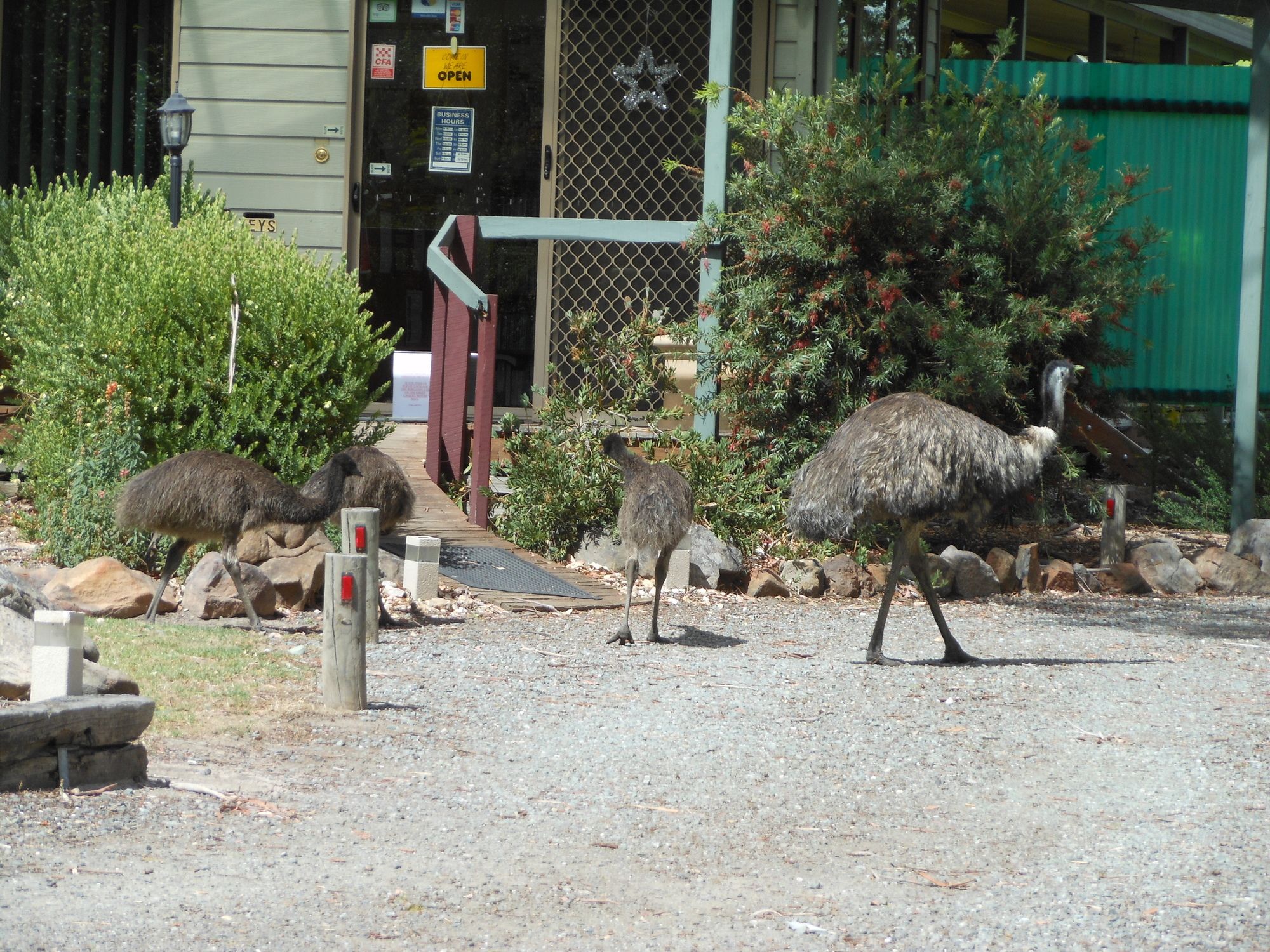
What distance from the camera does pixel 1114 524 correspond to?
11711mm

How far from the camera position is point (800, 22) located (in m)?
13.0

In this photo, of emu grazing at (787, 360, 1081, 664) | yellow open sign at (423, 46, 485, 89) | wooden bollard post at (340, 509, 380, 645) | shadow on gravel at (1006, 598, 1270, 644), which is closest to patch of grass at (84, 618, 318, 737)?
wooden bollard post at (340, 509, 380, 645)

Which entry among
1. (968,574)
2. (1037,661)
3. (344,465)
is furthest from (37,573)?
(968,574)

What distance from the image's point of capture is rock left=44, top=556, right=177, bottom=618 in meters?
8.33

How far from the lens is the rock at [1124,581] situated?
1134 centimetres

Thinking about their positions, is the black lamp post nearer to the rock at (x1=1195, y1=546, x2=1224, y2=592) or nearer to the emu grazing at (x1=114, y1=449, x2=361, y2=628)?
the emu grazing at (x1=114, y1=449, x2=361, y2=628)

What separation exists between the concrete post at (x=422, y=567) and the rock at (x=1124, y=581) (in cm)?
504

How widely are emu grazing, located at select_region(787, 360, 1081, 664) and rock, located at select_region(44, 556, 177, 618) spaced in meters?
3.55

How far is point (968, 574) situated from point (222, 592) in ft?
16.8

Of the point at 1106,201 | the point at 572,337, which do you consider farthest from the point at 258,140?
the point at 1106,201

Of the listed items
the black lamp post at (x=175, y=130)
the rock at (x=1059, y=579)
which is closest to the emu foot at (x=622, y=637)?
the rock at (x=1059, y=579)

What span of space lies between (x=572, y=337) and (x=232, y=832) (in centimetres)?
897

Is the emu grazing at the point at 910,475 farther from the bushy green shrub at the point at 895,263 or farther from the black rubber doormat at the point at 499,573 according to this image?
the bushy green shrub at the point at 895,263

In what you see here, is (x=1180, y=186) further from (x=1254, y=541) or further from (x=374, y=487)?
(x=374, y=487)
